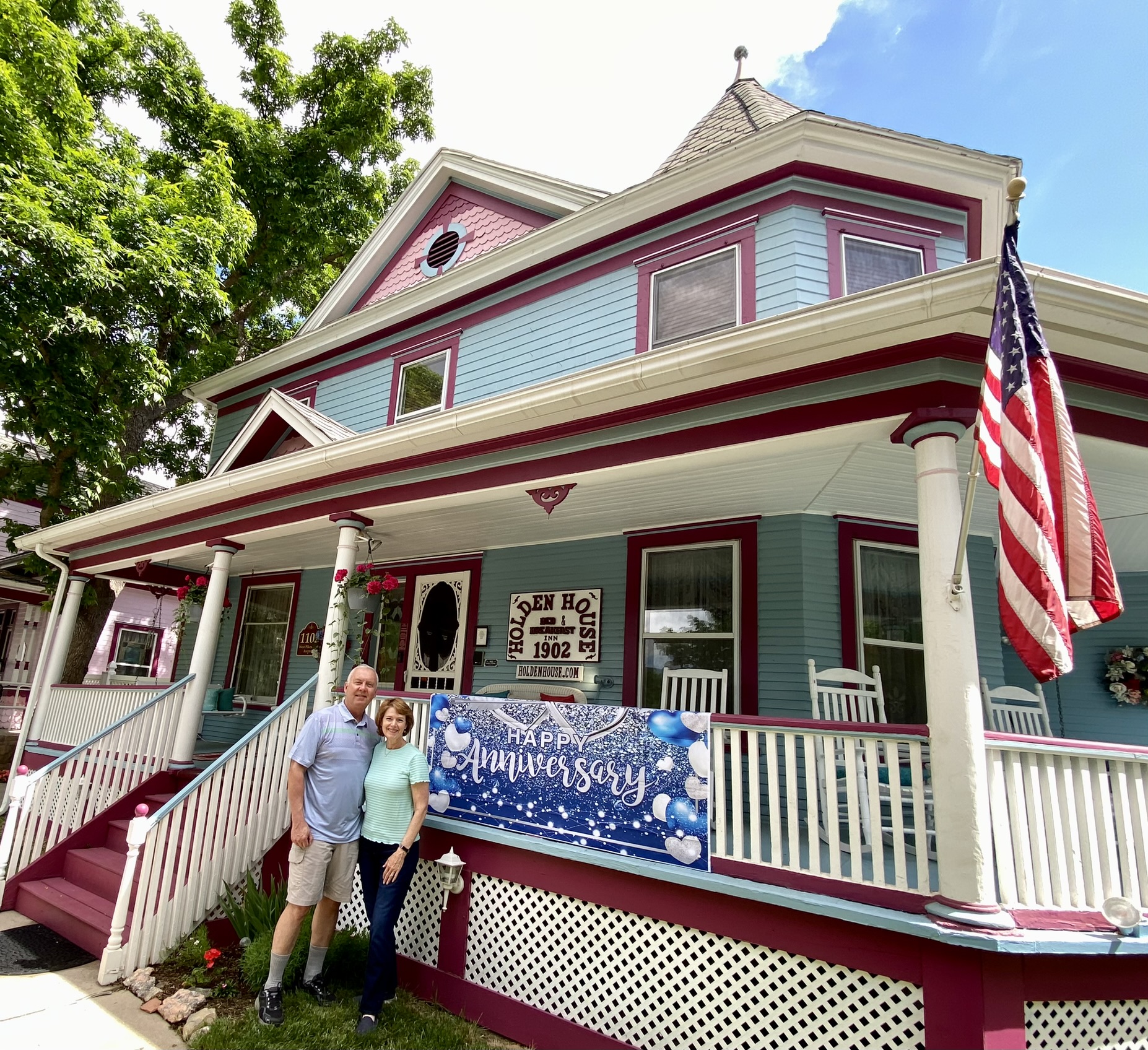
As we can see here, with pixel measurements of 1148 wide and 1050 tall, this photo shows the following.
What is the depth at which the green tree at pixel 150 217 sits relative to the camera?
30.2 feet

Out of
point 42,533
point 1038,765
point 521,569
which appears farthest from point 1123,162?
point 42,533

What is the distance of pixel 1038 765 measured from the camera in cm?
309

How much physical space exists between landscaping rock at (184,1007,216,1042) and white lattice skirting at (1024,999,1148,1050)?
4201mm

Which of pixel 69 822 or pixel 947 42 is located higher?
pixel 947 42

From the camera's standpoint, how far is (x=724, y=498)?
18.5 ft

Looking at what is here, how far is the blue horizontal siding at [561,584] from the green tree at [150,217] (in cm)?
708

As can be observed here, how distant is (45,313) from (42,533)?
10.3 ft

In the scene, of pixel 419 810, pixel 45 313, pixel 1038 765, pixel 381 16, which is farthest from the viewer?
pixel 381 16

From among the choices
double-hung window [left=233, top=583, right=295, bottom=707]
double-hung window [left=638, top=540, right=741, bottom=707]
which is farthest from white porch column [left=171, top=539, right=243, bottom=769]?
double-hung window [left=638, top=540, right=741, bottom=707]

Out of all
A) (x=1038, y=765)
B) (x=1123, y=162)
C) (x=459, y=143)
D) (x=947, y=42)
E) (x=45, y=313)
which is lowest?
(x=1038, y=765)

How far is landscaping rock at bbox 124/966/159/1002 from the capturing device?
13.4 feet

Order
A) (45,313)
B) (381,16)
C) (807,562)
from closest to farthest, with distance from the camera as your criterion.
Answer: (807,562), (45,313), (381,16)

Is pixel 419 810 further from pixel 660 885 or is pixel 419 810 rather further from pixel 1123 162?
pixel 1123 162

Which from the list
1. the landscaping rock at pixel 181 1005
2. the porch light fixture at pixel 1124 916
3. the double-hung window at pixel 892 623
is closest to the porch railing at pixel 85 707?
the landscaping rock at pixel 181 1005
